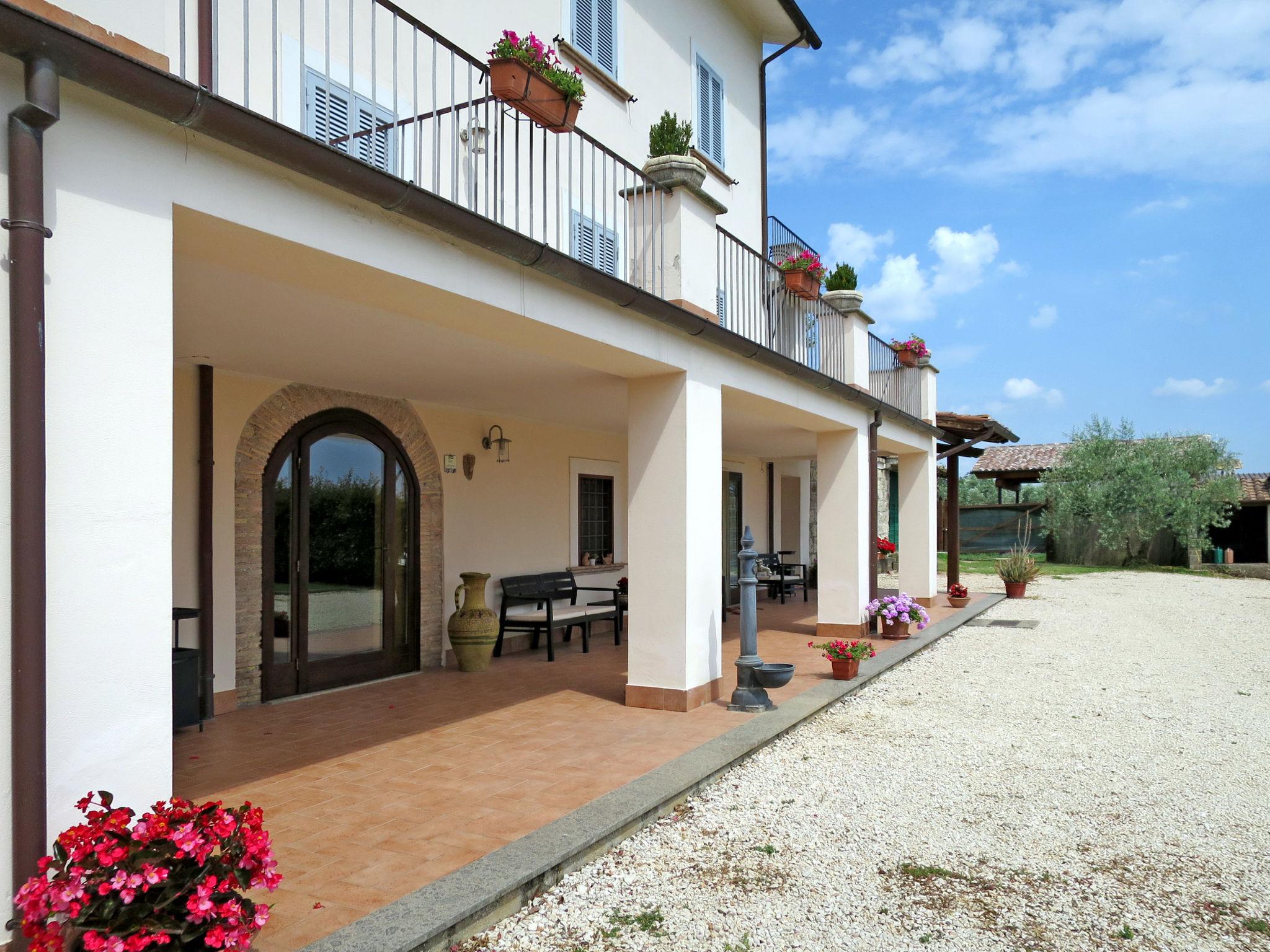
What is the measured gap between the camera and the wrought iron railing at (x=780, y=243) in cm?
1289

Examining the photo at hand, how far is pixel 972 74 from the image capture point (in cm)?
1084

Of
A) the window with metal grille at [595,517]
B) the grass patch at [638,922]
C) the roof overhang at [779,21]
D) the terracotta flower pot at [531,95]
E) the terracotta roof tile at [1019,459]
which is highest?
the roof overhang at [779,21]

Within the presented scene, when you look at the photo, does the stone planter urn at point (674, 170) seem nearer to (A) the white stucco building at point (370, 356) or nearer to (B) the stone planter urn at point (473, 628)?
(A) the white stucco building at point (370, 356)

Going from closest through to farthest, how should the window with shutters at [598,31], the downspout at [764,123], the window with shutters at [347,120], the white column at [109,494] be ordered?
the white column at [109,494] → the window with shutters at [347,120] → the window with shutters at [598,31] → the downspout at [764,123]

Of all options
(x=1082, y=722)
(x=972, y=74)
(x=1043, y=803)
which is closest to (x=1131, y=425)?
(x=972, y=74)

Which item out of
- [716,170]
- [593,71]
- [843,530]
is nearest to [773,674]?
[843,530]

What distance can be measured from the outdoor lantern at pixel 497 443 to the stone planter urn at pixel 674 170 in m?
3.78

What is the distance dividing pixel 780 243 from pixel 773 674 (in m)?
8.41

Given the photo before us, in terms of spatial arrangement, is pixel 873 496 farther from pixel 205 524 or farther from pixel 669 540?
pixel 205 524

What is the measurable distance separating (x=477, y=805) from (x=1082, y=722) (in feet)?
15.8

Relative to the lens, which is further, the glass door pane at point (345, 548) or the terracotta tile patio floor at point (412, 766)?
the glass door pane at point (345, 548)

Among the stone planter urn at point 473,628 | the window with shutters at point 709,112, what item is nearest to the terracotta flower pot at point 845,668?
the stone planter urn at point 473,628

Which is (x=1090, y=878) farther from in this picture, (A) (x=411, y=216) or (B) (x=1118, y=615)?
(B) (x=1118, y=615)

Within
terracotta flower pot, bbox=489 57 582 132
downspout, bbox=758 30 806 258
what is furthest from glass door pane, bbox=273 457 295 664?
downspout, bbox=758 30 806 258
